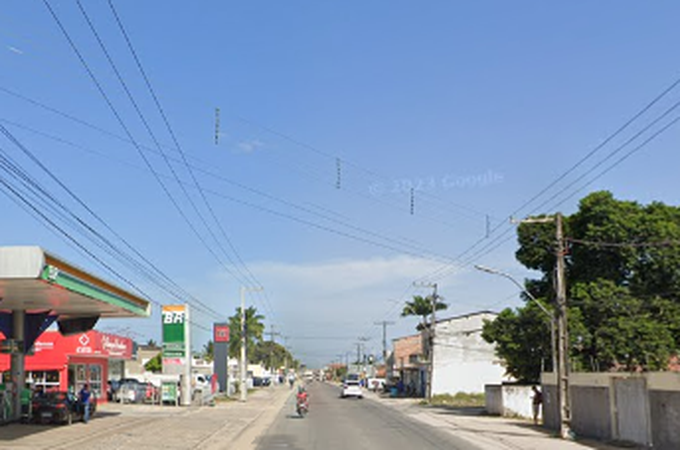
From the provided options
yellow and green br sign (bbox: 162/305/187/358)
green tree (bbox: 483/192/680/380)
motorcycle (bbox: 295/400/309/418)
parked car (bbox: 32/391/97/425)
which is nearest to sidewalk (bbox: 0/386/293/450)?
parked car (bbox: 32/391/97/425)

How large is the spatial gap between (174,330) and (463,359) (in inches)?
1320

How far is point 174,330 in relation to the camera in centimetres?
5241

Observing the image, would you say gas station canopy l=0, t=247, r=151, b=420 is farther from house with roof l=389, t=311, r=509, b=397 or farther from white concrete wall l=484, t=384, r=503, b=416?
house with roof l=389, t=311, r=509, b=397

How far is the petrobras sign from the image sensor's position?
52062 millimetres

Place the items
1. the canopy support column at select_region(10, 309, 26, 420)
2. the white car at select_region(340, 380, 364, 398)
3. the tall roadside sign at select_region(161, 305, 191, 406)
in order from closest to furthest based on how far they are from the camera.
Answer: the canopy support column at select_region(10, 309, 26, 420), the tall roadside sign at select_region(161, 305, 191, 406), the white car at select_region(340, 380, 364, 398)

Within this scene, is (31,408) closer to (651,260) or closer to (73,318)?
(73,318)

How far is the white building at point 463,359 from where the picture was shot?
247 ft

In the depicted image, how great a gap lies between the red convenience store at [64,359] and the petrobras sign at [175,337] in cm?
408

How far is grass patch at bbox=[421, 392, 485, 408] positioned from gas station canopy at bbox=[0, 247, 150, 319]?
3122 cm

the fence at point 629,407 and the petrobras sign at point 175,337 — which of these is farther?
the petrobras sign at point 175,337

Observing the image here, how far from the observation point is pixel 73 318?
3831 cm

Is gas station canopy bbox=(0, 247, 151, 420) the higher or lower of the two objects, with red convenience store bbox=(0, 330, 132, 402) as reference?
higher

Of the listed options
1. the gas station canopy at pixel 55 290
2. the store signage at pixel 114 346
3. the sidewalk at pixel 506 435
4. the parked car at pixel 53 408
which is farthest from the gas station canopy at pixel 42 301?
the sidewalk at pixel 506 435

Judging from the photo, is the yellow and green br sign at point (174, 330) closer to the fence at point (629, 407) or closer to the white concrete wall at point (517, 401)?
the white concrete wall at point (517, 401)
